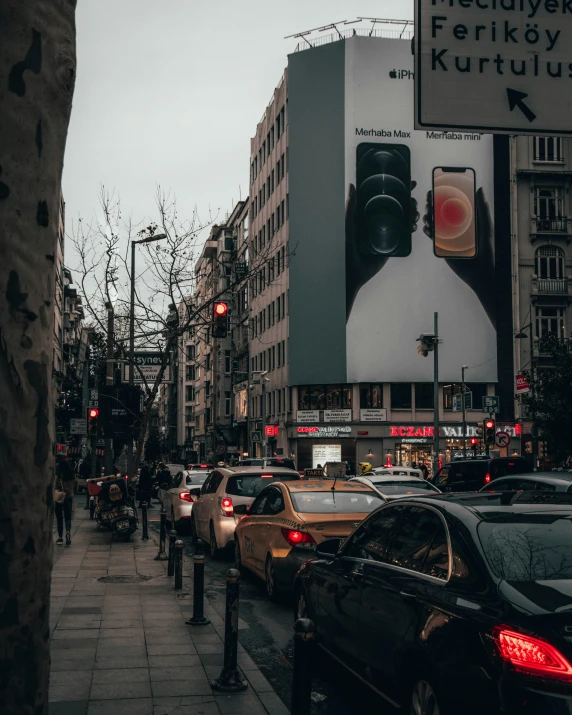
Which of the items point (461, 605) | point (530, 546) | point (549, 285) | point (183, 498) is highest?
point (549, 285)

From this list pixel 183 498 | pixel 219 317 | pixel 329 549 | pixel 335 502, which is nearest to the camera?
pixel 329 549

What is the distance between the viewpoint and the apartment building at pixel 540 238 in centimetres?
6384

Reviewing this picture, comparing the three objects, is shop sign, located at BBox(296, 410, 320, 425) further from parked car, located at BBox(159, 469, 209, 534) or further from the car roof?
the car roof

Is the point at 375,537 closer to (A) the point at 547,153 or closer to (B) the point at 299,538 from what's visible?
(B) the point at 299,538

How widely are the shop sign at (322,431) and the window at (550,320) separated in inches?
594

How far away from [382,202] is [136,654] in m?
56.5

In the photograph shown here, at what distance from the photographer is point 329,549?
746cm

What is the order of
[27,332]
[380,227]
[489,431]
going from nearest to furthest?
[27,332]
[489,431]
[380,227]

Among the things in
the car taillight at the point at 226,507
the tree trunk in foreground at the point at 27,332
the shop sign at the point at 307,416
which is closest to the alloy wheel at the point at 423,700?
the tree trunk in foreground at the point at 27,332

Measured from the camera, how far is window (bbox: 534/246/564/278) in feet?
212

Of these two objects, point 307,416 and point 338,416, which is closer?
point 338,416

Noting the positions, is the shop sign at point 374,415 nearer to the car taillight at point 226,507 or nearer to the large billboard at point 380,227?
the large billboard at point 380,227

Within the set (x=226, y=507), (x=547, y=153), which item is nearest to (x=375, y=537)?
(x=226, y=507)

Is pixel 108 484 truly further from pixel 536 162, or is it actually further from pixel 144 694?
pixel 536 162
